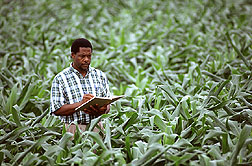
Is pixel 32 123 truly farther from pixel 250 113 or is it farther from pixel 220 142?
pixel 250 113

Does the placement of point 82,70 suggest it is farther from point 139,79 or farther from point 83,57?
point 139,79

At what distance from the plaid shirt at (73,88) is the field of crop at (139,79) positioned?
14 cm

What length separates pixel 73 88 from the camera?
8.34ft

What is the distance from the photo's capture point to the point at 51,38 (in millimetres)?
5934

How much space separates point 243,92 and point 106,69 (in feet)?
6.30

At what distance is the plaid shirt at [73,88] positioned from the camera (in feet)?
8.25

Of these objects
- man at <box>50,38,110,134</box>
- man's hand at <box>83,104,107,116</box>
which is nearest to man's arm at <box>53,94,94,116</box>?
man at <box>50,38,110,134</box>

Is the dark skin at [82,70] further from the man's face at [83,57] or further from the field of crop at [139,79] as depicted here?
the field of crop at [139,79]

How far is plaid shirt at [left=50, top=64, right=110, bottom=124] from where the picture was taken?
251 centimetres

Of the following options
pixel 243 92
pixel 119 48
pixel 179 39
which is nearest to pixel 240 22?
pixel 179 39

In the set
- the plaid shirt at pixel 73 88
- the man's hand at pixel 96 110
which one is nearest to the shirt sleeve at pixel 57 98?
the plaid shirt at pixel 73 88

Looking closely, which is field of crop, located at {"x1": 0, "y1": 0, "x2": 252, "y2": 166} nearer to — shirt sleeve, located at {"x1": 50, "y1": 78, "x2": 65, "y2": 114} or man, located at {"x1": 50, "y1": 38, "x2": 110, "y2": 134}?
man, located at {"x1": 50, "y1": 38, "x2": 110, "y2": 134}

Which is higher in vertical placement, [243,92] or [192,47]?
[192,47]

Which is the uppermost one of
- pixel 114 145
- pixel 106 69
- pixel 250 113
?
pixel 106 69
